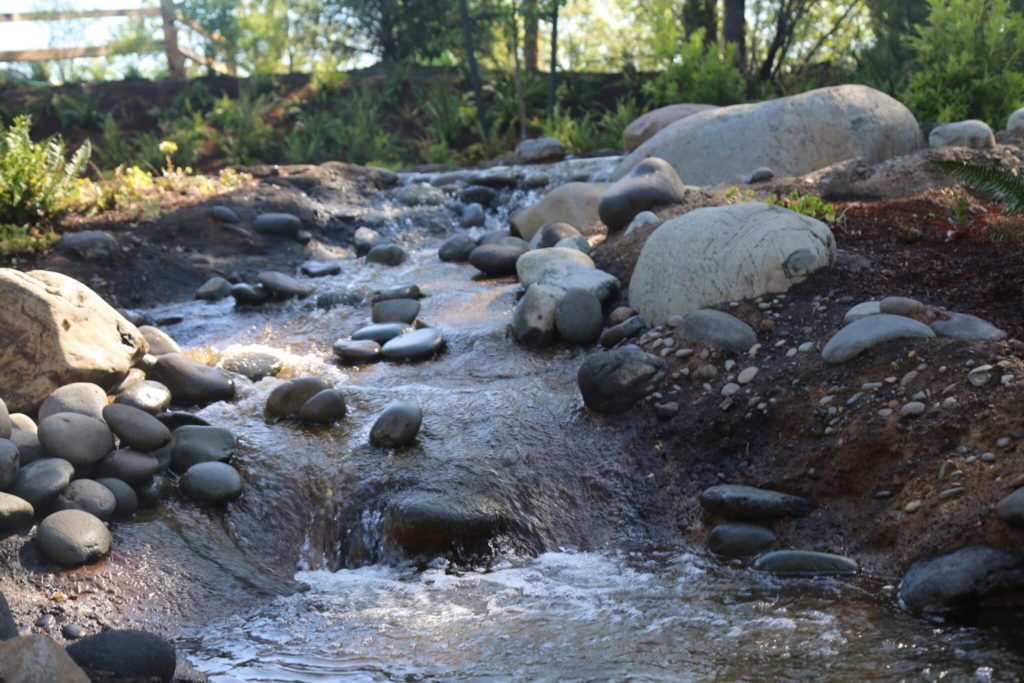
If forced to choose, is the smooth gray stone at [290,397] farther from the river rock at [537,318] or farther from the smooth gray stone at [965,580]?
the smooth gray stone at [965,580]

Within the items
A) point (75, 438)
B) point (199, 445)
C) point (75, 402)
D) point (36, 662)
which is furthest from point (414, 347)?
point (36, 662)

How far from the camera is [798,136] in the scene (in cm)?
1001

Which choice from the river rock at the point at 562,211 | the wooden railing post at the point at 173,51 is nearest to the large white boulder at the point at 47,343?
the river rock at the point at 562,211

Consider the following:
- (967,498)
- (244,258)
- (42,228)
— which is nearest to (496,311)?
(244,258)

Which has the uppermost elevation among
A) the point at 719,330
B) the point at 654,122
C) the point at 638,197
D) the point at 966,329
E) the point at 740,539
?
the point at 654,122

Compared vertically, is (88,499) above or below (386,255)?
below

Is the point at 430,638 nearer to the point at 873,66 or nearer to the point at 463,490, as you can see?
the point at 463,490

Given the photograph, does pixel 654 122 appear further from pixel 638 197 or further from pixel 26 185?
pixel 26 185

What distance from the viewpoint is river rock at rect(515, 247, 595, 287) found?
7.47 meters

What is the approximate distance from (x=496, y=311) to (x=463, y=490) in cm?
286

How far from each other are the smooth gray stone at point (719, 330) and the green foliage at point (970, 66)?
746 centimetres

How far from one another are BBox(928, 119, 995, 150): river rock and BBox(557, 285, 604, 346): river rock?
17.8 ft

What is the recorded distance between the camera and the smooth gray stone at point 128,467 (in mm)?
4664

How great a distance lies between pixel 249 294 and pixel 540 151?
656 cm
